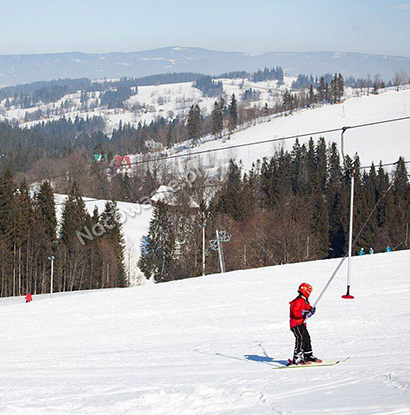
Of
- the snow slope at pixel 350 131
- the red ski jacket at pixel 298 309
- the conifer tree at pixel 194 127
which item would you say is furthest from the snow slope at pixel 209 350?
the conifer tree at pixel 194 127

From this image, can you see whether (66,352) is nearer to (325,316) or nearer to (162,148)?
(325,316)

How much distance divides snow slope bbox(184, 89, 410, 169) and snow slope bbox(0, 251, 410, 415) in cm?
7414

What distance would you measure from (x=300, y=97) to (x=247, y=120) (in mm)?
19229

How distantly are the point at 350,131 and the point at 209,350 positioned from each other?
103 meters

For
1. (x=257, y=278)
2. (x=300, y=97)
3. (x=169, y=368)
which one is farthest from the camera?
(x=300, y=97)

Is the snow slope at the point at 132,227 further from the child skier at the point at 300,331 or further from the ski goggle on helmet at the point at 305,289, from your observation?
the ski goggle on helmet at the point at 305,289

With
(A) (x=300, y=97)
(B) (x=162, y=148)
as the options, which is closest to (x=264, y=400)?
(B) (x=162, y=148)

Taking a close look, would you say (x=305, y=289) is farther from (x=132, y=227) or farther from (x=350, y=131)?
(x=350, y=131)

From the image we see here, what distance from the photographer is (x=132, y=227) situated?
207ft

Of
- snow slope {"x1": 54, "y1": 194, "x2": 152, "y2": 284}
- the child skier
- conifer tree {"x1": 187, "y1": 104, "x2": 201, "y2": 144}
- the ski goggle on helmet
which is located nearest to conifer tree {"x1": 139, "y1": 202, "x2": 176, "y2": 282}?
snow slope {"x1": 54, "y1": 194, "x2": 152, "y2": 284}

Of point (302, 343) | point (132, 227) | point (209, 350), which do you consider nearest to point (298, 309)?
point (302, 343)

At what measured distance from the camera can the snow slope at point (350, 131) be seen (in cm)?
9656

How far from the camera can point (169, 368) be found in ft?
32.6

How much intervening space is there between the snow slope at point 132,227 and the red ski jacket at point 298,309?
4559cm
